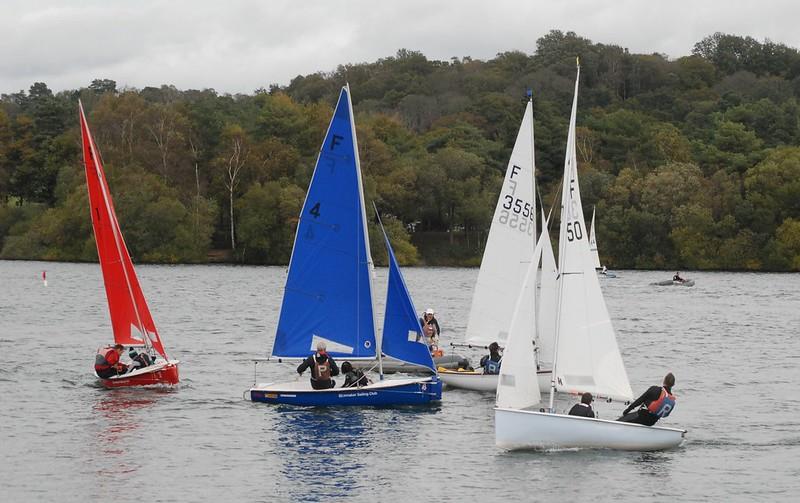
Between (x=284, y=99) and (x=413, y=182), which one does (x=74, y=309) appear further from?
(x=284, y=99)

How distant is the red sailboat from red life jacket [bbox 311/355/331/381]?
6.56 meters

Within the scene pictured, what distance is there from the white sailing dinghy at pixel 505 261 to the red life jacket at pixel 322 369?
212 inches

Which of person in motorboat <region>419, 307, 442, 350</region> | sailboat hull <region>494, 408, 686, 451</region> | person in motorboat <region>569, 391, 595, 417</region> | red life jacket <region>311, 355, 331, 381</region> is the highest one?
person in motorboat <region>419, 307, 442, 350</region>

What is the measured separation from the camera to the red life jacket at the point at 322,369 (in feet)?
103

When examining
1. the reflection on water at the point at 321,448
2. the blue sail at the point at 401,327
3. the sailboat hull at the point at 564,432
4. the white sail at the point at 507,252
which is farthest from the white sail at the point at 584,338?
the white sail at the point at 507,252

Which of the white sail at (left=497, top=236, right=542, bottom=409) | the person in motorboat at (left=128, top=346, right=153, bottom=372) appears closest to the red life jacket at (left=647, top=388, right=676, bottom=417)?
the white sail at (left=497, top=236, right=542, bottom=409)

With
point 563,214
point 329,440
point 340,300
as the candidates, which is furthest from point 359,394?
point 563,214

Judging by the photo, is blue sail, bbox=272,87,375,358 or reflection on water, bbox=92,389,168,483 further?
blue sail, bbox=272,87,375,358

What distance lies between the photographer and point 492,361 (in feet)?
115

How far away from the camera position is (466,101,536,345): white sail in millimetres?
35031

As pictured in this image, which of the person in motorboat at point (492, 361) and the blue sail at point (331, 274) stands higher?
the blue sail at point (331, 274)

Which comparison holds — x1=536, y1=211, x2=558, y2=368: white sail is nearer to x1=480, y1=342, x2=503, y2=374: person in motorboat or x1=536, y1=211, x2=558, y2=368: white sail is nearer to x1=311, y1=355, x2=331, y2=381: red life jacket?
x1=480, y1=342, x2=503, y2=374: person in motorboat

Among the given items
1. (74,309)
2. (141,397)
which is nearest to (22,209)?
(74,309)

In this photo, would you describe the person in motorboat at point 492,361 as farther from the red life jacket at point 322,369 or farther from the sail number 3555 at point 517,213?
the red life jacket at point 322,369
